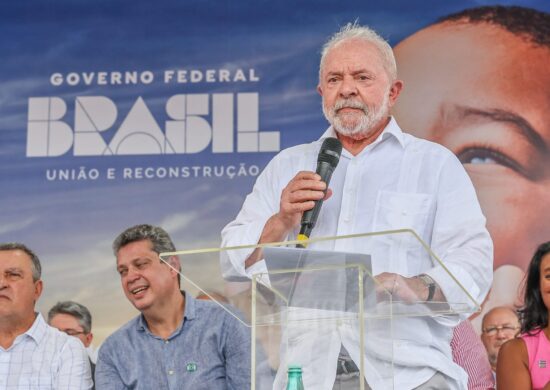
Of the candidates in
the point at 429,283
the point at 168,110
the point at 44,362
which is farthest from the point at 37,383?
the point at 429,283

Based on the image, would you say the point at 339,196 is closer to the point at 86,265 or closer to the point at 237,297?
the point at 237,297

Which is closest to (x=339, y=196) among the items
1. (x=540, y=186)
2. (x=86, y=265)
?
(x=540, y=186)

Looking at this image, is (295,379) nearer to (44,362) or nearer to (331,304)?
(331,304)

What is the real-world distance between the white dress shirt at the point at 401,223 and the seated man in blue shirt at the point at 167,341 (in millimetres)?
794

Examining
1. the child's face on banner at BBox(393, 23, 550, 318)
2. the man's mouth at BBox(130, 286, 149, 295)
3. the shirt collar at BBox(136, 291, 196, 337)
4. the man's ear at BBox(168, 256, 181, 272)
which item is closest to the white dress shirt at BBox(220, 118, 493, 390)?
the man's ear at BBox(168, 256, 181, 272)

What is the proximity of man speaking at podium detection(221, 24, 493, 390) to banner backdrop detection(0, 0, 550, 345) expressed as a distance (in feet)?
4.59

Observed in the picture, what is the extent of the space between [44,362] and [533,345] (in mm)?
1755

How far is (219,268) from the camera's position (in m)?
2.24

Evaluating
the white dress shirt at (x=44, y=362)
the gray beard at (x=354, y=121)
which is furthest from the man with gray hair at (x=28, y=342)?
the gray beard at (x=354, y=121)

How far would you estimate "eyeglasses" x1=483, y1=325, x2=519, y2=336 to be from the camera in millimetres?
3949

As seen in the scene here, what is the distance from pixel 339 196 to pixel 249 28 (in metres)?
1.92

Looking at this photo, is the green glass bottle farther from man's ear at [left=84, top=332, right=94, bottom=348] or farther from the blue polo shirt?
man's ear at [left=84, top=332, right=94, bottom=348]

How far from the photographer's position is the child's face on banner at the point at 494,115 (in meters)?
4.00

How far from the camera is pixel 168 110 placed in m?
4.38
